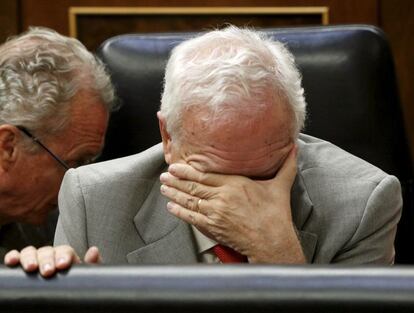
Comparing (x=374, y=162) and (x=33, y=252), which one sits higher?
(x=33, y=252)

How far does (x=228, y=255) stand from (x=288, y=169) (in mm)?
159

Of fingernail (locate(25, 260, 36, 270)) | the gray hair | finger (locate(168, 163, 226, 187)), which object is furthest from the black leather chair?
fingernail (locate(25, 260, 36, 270))

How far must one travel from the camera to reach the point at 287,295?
57cm

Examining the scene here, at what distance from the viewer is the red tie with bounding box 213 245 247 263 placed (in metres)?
1.31

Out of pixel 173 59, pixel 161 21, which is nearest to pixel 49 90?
pixel 173 59

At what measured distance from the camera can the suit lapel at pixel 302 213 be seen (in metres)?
1.31

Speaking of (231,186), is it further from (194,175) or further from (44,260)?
(44,260)

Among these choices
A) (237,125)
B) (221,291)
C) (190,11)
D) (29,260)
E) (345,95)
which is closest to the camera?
(221,291)

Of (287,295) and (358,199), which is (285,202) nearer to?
(358,199)

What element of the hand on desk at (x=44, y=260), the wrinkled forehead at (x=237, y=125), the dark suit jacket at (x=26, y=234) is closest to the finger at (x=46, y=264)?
the hand on desk at (x=44, y=260)

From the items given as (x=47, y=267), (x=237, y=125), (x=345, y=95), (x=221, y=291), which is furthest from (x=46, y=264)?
(x=345, y=95)

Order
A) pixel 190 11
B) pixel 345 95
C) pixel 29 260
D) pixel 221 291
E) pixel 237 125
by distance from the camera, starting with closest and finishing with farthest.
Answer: pixel 221 291
pixel 29 260
pixel 237 125
pixel 345 95
pixel 190 11

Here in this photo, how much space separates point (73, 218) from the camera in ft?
4.40

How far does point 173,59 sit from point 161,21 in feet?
4.41
